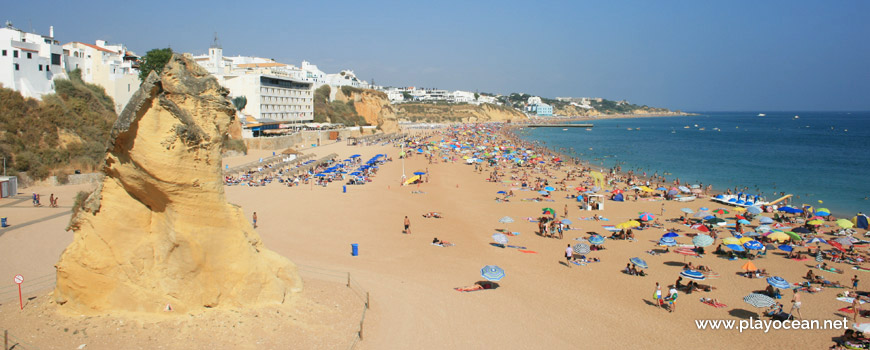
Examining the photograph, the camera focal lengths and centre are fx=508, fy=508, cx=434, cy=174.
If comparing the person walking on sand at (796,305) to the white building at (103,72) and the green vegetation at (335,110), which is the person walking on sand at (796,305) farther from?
the green vegetation at (335,110)

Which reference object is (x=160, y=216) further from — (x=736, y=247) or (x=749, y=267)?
(x=736, y=247)

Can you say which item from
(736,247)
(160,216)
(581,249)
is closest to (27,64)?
(160,216)

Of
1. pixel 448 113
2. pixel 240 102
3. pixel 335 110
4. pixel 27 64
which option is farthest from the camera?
pixel 448 113

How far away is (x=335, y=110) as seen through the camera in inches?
2714

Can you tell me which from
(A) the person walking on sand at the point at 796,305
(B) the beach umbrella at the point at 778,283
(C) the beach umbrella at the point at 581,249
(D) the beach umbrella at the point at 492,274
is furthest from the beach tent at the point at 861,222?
(D) the beach umbrella at the point at 492,274

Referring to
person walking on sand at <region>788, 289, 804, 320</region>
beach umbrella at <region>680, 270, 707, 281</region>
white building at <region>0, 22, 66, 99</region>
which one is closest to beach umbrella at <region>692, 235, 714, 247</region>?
beach umbrella at <region>680, 270, 707, 281</region>

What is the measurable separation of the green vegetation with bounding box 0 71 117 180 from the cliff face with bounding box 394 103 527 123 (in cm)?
7797

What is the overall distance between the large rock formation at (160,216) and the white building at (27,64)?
28993 mm

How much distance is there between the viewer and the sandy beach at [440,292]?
783 cm

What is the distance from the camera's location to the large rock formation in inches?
285

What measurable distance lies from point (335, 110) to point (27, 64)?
40.4m

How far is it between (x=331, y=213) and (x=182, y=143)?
39.8 feet

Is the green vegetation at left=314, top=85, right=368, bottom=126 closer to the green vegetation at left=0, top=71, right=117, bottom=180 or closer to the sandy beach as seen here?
the green vegetation at left=0, top=71, right=117, bottom=180

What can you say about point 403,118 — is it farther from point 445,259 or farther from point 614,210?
point 445,259
